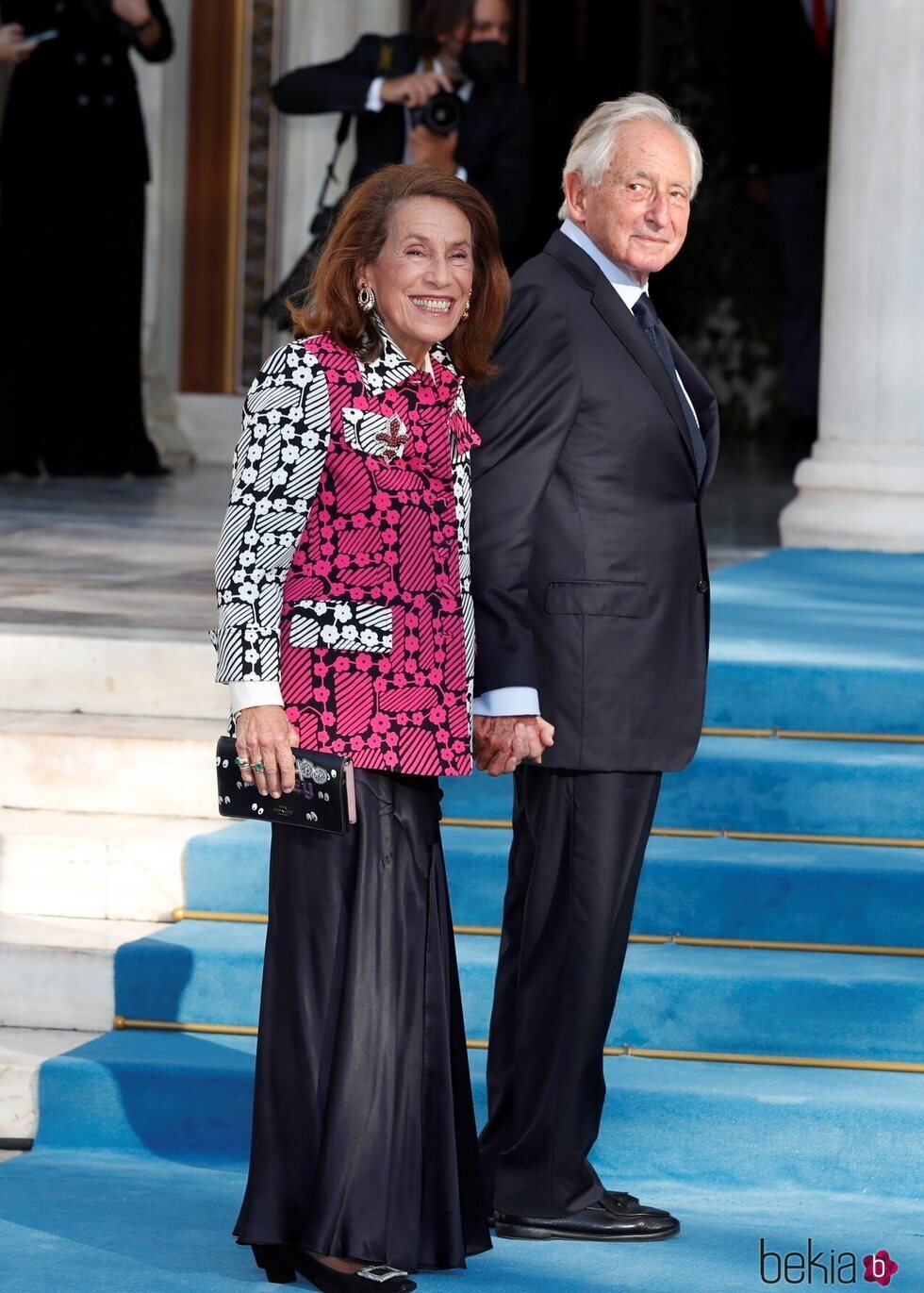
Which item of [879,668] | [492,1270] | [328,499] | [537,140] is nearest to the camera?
[328,499]

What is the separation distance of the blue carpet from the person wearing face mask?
2.76 meters

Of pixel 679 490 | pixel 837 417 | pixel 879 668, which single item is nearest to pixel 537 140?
pixel 837 417

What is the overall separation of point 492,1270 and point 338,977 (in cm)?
52

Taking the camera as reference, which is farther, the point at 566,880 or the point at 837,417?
the point at 837,417

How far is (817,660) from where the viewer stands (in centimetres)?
492

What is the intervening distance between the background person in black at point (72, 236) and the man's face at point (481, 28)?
233 cm

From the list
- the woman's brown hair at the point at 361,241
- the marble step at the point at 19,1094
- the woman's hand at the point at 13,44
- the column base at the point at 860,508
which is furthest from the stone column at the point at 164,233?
the woman's brown hair at the point at 361,241

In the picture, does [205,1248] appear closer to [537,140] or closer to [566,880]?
[566,880]

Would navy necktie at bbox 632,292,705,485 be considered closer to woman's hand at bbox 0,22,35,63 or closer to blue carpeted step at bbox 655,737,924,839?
blue carpeted step at bbox 655,737,924,839

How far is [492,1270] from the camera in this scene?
322 centimetres

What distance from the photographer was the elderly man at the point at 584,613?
316cm

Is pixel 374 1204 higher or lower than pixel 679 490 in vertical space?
lower

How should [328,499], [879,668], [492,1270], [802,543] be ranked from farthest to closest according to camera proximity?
[802,543] < [879,668] < [492,1270] < [328,499]

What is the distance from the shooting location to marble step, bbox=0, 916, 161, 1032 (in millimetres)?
4176
